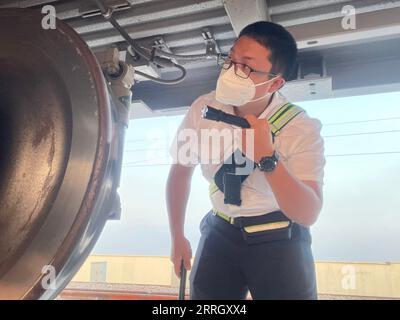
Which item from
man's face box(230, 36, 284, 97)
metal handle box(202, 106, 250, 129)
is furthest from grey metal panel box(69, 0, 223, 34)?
metal handle box(202, 106, 250, 129)

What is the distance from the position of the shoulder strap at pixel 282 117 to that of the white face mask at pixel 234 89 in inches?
5.0

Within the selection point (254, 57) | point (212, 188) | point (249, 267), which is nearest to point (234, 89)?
point (254, 57)

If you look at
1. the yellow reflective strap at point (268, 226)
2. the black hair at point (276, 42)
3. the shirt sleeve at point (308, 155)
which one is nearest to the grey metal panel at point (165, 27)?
the black hair at point (276, 42)

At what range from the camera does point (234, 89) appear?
128cm

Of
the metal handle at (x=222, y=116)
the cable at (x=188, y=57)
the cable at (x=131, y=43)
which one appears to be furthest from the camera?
the cable at (x=188, y=57)

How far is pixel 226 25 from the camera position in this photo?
1578 mm

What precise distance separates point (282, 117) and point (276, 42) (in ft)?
1.02

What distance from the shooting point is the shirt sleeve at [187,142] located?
1325 mm

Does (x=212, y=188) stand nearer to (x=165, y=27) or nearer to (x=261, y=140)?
(x=261, y=140)

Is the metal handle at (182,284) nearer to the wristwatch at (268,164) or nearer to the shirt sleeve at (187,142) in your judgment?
the shirt sleeve at (187,142)

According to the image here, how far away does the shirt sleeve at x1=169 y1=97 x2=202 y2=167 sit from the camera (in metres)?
1.33

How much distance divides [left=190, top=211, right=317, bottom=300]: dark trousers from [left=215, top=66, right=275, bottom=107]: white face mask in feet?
1.37
